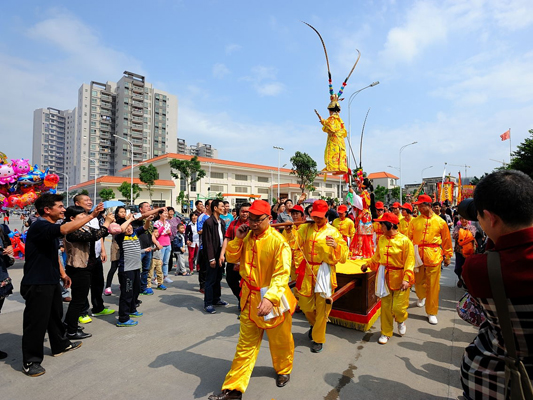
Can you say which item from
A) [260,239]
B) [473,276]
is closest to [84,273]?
[260,239]

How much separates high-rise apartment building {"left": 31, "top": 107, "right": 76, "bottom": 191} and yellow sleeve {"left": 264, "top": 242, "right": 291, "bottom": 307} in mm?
93692

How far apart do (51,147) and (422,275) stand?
10079 cm

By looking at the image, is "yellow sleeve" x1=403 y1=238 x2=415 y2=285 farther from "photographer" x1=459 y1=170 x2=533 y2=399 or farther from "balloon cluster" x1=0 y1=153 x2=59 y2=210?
"balloon cluster" x1=0 y1=153 x2=59 y2=210

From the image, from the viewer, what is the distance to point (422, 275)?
16.5 ft

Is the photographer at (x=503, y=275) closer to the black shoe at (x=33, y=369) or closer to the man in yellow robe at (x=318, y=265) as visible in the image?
the man in yellow robe at (x=318, y=265)

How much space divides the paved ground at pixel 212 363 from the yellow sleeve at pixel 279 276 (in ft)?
3.18

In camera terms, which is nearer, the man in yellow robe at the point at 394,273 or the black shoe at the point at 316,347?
the black shoe at the point at 316,347

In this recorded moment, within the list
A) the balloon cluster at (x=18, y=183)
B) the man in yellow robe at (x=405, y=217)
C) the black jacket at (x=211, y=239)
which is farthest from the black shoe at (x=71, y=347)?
the man in yellow robe at (x=405, y=217)

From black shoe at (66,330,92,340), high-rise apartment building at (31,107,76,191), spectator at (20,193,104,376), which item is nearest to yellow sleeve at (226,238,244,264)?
spectator at (20,193,104,376)

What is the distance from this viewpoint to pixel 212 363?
3303 millimetres

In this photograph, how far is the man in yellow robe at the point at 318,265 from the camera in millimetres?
3648

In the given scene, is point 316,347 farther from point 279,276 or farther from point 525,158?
point 525,158

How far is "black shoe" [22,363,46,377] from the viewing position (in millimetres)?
3033

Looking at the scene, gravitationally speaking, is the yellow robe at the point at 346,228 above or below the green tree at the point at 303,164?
below
